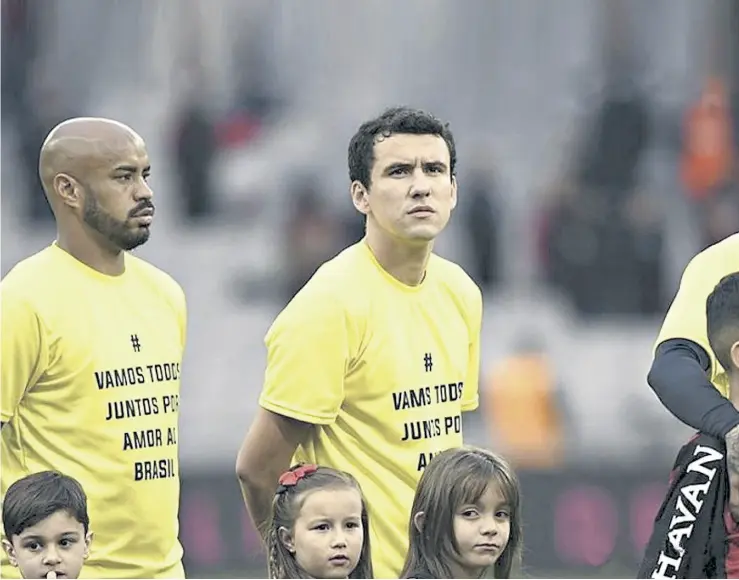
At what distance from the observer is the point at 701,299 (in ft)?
17.3

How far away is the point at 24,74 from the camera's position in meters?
17.2

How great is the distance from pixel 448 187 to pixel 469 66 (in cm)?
1291

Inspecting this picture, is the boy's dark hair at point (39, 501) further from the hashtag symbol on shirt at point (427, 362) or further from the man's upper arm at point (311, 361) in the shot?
the hashtag symbol on shirt at point (427, 362)

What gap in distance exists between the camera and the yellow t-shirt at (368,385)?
557 cm

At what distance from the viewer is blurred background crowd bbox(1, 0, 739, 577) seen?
14328 mm

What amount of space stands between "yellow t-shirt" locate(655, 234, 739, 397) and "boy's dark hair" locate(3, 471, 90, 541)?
5.32 feet

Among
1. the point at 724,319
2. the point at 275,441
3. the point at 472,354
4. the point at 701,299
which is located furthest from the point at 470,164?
the point at 724,319

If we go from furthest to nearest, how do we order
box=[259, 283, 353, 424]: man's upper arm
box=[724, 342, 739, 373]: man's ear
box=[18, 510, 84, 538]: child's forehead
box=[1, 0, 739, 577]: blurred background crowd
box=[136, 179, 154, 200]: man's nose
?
box=[1, 0, 739, 577]: blurred background crowd, box=[136, 179, 154, 200]: man's nose, box=[259, 283, 353, 424]: man's upper arm, box=[18, 510, 84, 538]: child's forehead, box=[724, 342, 739, 373]: man's ear

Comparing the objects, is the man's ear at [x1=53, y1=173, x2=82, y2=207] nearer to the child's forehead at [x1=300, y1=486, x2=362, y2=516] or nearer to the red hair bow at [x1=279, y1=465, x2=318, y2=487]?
the red hair bow at [x1=279, y1=465, x2=318, y2=487]

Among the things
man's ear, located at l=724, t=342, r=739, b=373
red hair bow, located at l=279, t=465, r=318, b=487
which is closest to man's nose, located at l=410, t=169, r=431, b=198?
red hair bow, located at l=279, t=465, r=318, b=487

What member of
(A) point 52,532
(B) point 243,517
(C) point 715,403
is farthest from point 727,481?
(B) point 243,517

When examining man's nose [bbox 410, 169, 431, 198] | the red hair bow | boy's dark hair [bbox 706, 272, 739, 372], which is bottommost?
the red hair bow

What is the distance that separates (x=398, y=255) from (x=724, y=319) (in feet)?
3.77

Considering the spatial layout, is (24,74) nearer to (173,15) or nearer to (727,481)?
(173,15)
